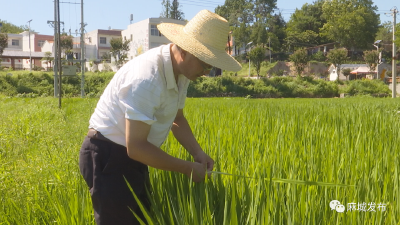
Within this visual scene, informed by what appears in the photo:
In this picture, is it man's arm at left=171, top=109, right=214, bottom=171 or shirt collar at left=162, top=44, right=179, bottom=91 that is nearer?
shirt collar at left=162, top=44, right=179, bottom=91

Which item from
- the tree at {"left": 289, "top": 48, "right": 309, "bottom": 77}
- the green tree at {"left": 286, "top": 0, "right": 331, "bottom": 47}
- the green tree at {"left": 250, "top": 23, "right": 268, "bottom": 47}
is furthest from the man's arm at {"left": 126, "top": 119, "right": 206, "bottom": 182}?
the green tree at {"left": 286, "top": 0, "right": 331, "bottom": 47}

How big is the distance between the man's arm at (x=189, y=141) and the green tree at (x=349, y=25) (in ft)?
154

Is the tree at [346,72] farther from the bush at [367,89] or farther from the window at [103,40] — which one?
the window at [103,40]

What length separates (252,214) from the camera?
1.24m

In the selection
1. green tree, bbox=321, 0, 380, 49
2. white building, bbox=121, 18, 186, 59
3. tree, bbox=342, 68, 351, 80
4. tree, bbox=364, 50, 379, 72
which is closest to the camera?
tree, bbox=364, 50, 379, 72

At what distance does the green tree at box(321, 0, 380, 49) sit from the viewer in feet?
149

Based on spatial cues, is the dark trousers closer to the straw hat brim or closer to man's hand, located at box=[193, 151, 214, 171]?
man's hand, located at box=[193, 151, 214, 171]

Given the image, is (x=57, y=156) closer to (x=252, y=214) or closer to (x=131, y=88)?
(x=131, y=88)

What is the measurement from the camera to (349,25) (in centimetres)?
4531

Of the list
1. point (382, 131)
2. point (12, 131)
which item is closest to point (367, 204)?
point (382, 131)

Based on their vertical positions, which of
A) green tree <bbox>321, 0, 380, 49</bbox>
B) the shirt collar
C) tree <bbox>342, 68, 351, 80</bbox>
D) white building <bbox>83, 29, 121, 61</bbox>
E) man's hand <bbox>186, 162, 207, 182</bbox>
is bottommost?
man's hand <bbox>186, 162, 207, 182</bbox>

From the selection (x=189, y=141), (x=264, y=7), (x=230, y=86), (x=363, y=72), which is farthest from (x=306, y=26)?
(x=189, y=141)

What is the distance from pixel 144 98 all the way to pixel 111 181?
36 cm

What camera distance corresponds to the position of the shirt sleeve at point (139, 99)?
133 cm
